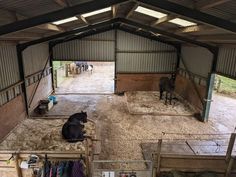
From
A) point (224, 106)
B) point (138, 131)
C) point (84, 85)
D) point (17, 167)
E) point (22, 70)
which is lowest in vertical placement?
point (138, 131)

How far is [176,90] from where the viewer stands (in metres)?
10.9

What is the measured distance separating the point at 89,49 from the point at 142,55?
2983 millimetres

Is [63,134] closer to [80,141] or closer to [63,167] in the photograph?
[80,141]

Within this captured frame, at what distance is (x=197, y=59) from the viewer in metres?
8.38

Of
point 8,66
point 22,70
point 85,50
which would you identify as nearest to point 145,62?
point 85,50

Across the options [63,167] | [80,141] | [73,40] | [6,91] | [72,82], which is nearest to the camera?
[63,167]

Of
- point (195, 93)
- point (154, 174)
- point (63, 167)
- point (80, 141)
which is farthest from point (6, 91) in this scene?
point (195, 93)

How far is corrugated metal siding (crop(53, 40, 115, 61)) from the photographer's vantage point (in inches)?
416

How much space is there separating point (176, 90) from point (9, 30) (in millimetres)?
9138

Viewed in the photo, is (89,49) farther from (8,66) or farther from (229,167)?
(229,167)

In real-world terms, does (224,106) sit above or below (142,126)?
above

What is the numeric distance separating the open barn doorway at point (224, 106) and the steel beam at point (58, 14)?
6.01 m

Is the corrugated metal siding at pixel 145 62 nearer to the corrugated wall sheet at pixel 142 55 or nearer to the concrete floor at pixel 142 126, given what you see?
the corrugated wall sheet at pixel 142 55

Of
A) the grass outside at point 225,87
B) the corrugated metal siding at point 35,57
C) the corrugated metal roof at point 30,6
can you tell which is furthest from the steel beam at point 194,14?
the grass outside at point 225,87
